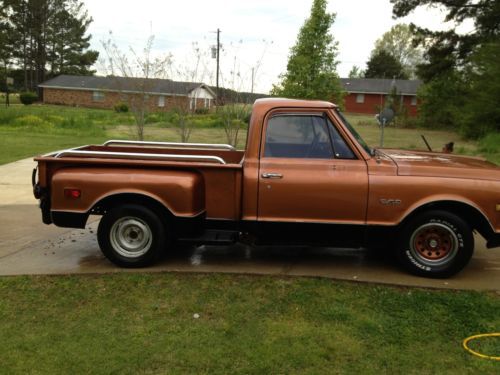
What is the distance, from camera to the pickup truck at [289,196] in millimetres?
5148

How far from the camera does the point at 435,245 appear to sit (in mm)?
5328

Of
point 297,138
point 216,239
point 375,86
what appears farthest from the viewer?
point 375,86

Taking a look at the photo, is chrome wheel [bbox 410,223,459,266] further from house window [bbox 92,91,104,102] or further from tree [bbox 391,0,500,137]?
house window [bbox 92,91,104,102]

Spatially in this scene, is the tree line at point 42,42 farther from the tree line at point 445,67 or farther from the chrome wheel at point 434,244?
the chrome wheel at point 434,244

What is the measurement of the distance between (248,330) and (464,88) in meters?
A: 34.1

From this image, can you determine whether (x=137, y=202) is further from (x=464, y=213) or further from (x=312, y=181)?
(x=464, y=213)

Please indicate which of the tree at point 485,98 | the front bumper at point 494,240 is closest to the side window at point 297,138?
the front bumper at point 494,240

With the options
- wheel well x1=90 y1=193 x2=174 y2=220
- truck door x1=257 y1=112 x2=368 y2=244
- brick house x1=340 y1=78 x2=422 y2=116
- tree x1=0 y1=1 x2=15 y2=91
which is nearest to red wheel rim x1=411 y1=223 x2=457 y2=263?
truck door x1=257 y1=112 x2=368 y2=244

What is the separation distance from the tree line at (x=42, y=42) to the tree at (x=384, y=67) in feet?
126

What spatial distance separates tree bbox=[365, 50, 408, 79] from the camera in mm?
71750

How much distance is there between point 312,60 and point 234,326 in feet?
70.0

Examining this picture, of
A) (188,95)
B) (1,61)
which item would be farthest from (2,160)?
(1,61)

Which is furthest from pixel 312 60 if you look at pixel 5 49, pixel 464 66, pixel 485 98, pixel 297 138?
pixel 5 49

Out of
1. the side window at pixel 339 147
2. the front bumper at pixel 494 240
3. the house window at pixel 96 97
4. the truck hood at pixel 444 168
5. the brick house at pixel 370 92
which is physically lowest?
the front bumper at pixel 494 240
